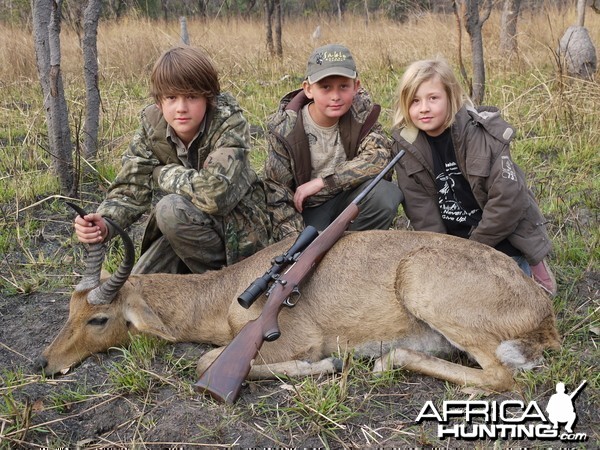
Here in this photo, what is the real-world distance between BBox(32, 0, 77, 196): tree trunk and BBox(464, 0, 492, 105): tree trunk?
4.48 meters

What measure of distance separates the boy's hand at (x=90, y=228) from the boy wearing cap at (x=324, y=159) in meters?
1.61

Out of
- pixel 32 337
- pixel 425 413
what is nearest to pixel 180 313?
pixel 32 337

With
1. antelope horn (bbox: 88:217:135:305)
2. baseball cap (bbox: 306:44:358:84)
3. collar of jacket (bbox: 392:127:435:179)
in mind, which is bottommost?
antelope horn (bbox: 88:217:135:305)

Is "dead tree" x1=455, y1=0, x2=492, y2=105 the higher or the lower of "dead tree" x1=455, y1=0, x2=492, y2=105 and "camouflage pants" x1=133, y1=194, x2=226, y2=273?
the higher

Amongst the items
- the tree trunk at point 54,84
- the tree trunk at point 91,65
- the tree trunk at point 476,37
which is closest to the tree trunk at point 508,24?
the tree trunk at point 476,37

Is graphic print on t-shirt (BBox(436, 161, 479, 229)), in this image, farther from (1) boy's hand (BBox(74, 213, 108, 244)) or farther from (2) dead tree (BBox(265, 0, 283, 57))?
(2) dead tree (BBox(265, 0, 283, 57))

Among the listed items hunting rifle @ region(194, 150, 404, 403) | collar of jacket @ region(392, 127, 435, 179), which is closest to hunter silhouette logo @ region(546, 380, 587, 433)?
hunting rifle @ region(194, 150, 404, 403)

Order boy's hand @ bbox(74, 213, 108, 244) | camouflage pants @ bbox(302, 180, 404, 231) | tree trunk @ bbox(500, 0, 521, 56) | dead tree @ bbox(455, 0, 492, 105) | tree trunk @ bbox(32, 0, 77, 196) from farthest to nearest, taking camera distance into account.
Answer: tree trunk @ bbox(500, 0, 521, 56), dead tree @ bbox(455, 0, 492, 105), tree trunk @ bbox(32, 0, 77, 196), camouflage pants @ bbox(302, 180, 404, 231), boy's hand @ bbox(74, 213, 108, 244)

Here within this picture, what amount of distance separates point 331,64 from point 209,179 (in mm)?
1306

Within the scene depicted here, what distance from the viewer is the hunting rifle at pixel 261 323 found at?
3.67 m

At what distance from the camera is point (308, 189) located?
5359mm

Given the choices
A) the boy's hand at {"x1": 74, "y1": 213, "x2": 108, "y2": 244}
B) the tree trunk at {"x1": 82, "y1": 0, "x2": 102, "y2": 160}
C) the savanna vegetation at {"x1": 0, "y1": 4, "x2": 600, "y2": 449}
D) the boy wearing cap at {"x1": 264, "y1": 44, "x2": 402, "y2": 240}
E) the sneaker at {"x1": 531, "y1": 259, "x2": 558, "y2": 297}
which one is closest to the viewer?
the savanna vegetation at {"x1": 0, "y1": 4, "x2": 600, "y2": 449}

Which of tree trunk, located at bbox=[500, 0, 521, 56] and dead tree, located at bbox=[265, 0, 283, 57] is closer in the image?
tree trunk, located at bbox=[500, 0, 521, 56]

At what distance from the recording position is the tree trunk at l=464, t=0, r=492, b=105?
7.53 m
